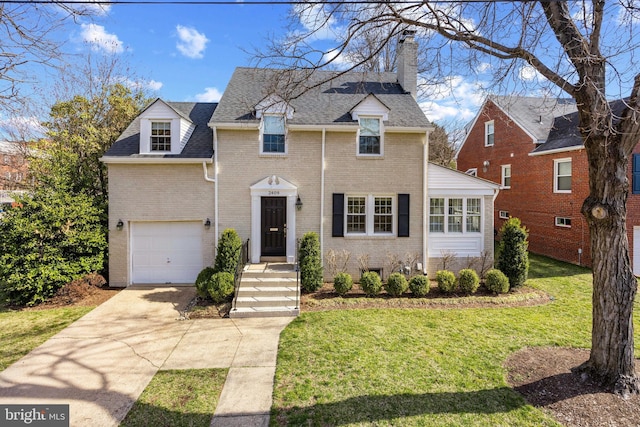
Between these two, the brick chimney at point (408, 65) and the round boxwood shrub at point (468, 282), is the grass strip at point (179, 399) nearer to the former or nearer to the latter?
the round boxwood shrub at point (468, 282)

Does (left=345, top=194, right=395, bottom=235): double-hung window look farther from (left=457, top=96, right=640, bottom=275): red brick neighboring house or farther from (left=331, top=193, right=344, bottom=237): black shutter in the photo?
(left=457, top=96, right=640, bottom=275): red brick neighboring house

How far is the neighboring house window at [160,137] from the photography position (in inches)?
403

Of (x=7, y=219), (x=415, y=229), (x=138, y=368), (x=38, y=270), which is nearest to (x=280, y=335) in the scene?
(x=138, y=368)

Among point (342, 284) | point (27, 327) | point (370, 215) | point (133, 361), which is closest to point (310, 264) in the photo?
point (342, 284)

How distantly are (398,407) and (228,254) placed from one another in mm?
6258

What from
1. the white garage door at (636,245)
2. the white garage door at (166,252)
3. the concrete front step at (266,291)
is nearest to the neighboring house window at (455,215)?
the concrete front step at (266,291)

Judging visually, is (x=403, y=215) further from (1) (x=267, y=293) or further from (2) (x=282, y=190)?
(1) (x=267, y=293)

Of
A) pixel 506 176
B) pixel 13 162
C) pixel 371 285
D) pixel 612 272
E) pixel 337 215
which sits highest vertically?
pixel 13 162

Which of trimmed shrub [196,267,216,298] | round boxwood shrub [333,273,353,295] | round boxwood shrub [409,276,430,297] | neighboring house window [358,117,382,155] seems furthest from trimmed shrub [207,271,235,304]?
neighboring house window [358,117,382,155]

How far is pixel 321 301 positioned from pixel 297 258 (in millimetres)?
1959

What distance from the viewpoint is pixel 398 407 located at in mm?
4184

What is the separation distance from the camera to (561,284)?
10555mm

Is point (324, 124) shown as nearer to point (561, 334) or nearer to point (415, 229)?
point (415, 229)

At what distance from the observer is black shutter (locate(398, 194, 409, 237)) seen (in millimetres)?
10375
